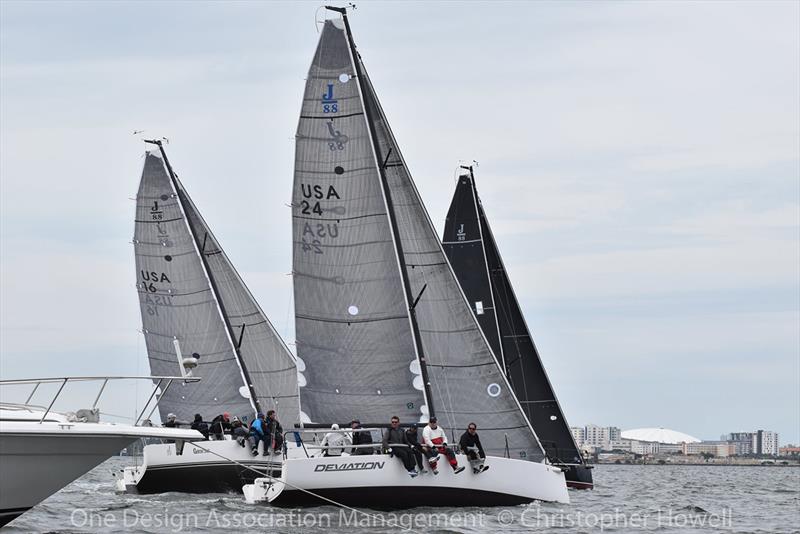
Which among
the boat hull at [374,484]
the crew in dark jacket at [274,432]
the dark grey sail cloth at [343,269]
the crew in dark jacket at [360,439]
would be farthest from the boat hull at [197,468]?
the boat hull at [374,484]

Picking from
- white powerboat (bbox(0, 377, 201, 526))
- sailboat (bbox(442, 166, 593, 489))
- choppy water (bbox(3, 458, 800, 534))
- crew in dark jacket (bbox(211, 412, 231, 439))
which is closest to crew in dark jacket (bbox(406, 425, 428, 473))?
choppy water (bbox(3, 458, 800, 534))

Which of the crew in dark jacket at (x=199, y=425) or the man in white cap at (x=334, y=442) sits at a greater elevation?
the crew in dark jacket at (x=199, y=425)

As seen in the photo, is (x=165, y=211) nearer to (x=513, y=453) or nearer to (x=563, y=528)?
(x=513, y=453)

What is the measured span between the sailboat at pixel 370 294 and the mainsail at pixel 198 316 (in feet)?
32.0

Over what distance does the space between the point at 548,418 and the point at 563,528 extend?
19.1m

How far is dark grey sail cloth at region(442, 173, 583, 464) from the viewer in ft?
139

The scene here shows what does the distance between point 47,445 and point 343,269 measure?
1074 cm

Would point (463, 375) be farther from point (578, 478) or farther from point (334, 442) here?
point (578, 478)

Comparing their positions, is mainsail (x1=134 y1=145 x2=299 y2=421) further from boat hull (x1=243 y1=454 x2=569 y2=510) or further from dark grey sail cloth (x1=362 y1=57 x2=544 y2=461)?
boat hull (x1=243 y1=454 x2=569 y2=510)

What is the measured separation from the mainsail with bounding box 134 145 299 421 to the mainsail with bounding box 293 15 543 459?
975 centimetres

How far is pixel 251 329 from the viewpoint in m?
40.5

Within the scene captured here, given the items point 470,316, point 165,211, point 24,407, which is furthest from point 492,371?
point 165,211

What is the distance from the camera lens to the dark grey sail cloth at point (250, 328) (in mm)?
39969

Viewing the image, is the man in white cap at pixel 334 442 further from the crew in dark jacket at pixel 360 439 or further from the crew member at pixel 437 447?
the crew member at pixel 437 447
